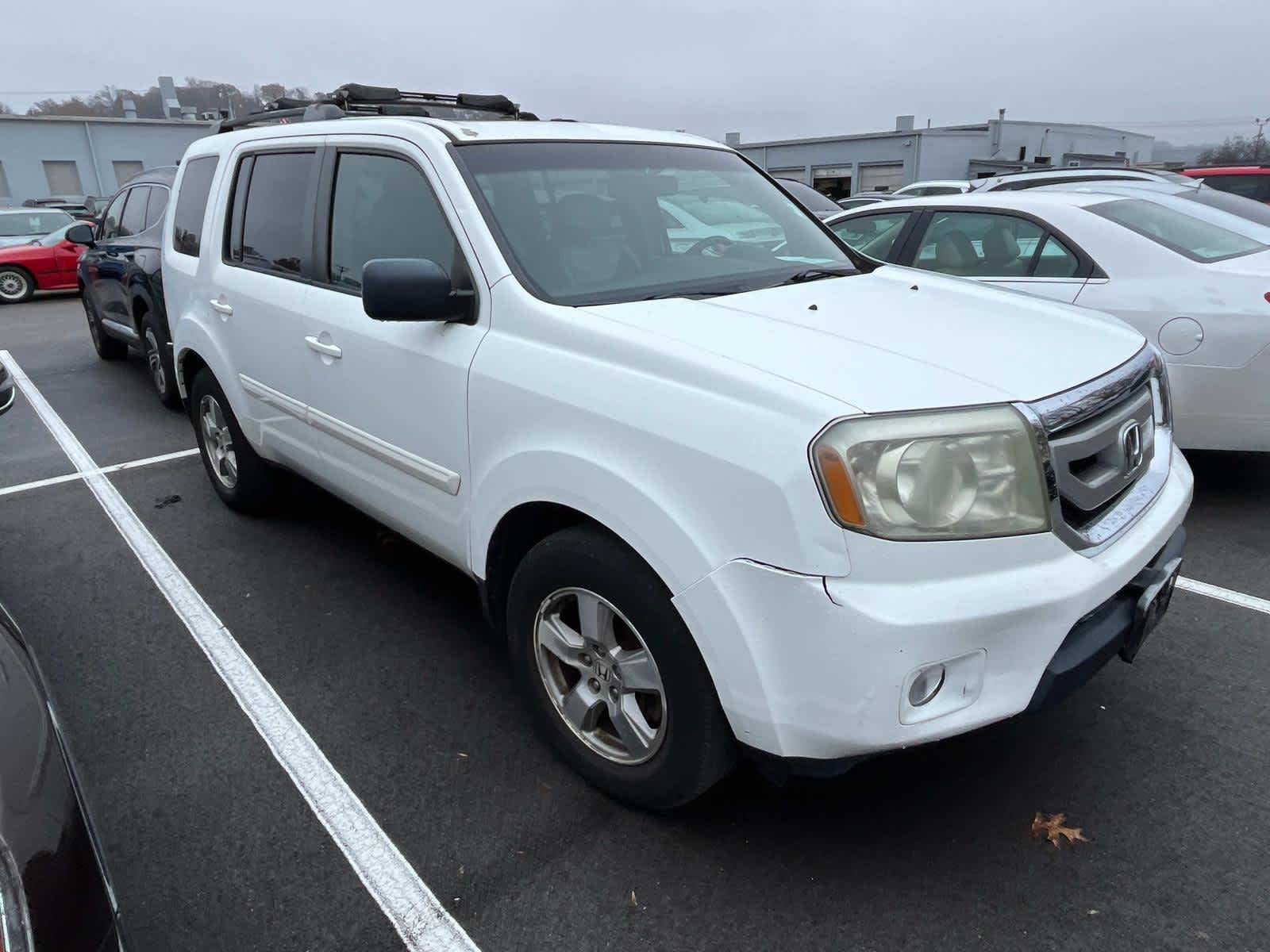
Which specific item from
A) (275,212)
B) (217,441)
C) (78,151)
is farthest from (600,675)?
(78,151)

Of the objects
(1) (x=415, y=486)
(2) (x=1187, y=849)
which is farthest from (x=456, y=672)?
(2) (x=1187, y=849)

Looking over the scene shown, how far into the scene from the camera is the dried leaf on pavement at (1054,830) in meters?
2.44

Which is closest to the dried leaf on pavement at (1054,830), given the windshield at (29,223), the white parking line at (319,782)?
the white parking line at (319,782)

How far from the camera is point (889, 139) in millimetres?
35312

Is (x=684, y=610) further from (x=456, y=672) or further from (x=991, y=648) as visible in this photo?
(x=456, y=672)

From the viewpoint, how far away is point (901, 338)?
233 cm

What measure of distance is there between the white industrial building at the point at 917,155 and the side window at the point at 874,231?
28.7 metres

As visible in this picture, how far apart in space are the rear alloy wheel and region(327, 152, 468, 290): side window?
14307 mm

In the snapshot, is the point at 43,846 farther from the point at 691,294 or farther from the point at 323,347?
the point at 323,347

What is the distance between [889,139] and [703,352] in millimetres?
37121

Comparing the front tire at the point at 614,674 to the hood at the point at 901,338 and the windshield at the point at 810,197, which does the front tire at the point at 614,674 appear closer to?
the hood at the point at 901,338

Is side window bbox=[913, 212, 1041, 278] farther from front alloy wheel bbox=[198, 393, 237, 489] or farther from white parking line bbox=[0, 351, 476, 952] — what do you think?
white parking line bbox=[0, 351, 476, 952]

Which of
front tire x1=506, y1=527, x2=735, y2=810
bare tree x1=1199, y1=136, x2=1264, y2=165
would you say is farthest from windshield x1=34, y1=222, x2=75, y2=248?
bare tree x1=1199, y1=136, x2=1264, y2=165

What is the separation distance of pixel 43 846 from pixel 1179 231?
579cm
